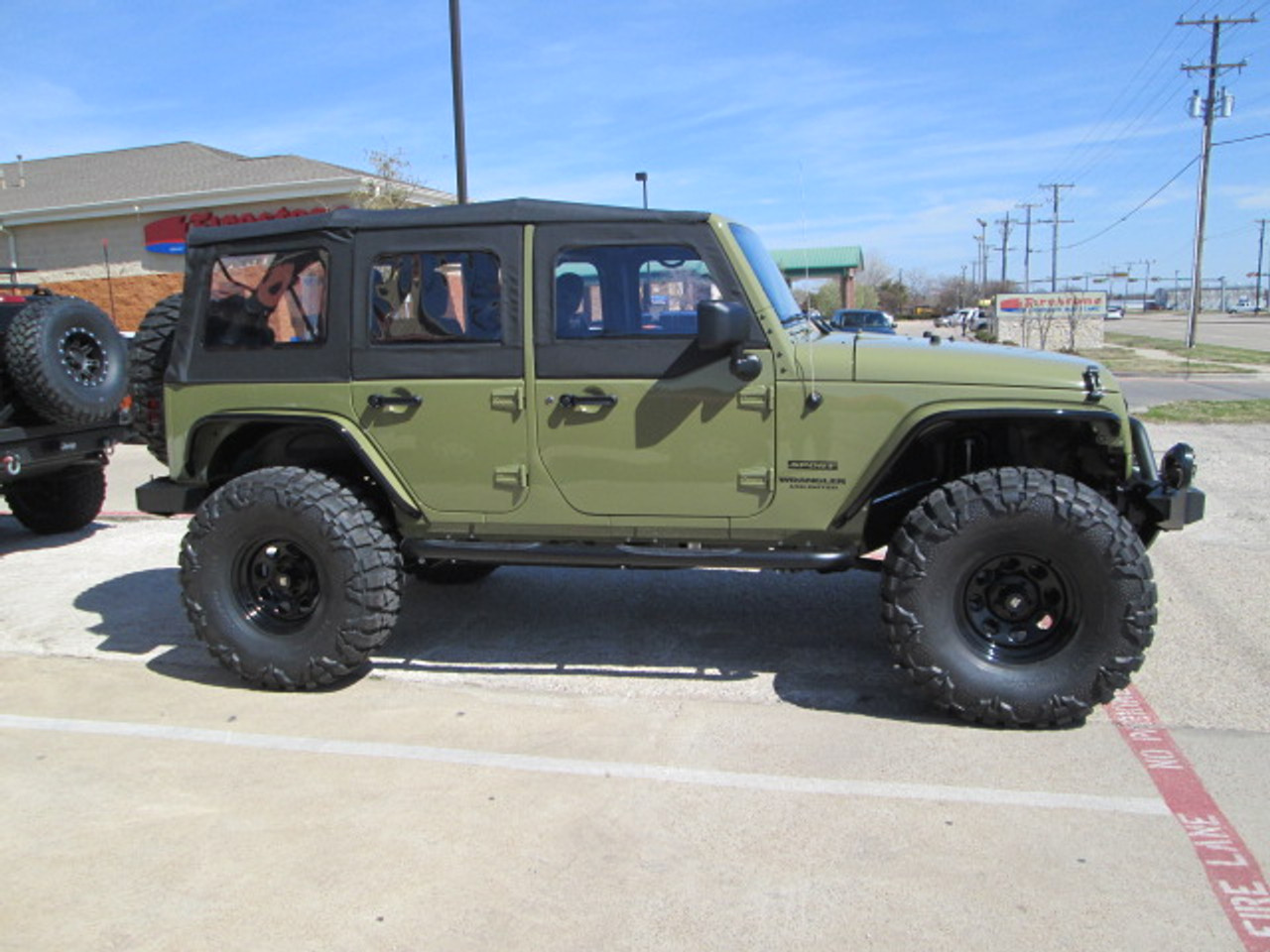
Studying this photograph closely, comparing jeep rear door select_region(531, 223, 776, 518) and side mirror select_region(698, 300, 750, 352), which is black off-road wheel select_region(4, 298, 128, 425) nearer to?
jeep rear door select_region(531, 223, 776, 518)

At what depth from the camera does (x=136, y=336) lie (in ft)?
16.1

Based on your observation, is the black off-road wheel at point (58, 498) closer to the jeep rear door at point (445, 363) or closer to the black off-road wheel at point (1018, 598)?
the jeep rear door at point (445, 363)

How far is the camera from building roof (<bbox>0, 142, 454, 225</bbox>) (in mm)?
19938

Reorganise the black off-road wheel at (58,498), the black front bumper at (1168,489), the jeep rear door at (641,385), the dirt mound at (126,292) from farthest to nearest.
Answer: the dirt mound at (126,292) < the black off-road wheel at (58,498) < the jeep rear door at (641,385) < the black front bumper at (1168,489)

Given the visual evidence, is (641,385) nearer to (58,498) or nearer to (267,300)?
(267,300)

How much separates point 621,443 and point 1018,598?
1753 mm

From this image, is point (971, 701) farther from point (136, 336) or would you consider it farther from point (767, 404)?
point (136, 336)

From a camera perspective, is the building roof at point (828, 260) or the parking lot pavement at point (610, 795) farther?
the building roof at point (828, 260)

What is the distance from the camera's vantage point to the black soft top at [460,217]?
4.32m

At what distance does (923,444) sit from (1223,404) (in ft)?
41.2

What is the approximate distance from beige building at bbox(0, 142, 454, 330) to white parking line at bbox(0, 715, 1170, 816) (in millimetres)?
15871

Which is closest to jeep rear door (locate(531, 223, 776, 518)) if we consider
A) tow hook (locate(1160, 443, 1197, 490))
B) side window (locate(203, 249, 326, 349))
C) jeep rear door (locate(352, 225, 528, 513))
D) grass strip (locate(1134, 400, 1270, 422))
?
jeep rear door (locate(352, 225, 528, 513))

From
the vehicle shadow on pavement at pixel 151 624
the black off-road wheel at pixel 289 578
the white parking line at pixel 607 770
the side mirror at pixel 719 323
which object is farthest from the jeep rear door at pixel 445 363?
the vehicle shadow on pavement at pixel 151 624

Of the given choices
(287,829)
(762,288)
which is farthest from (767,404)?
(287,829)
